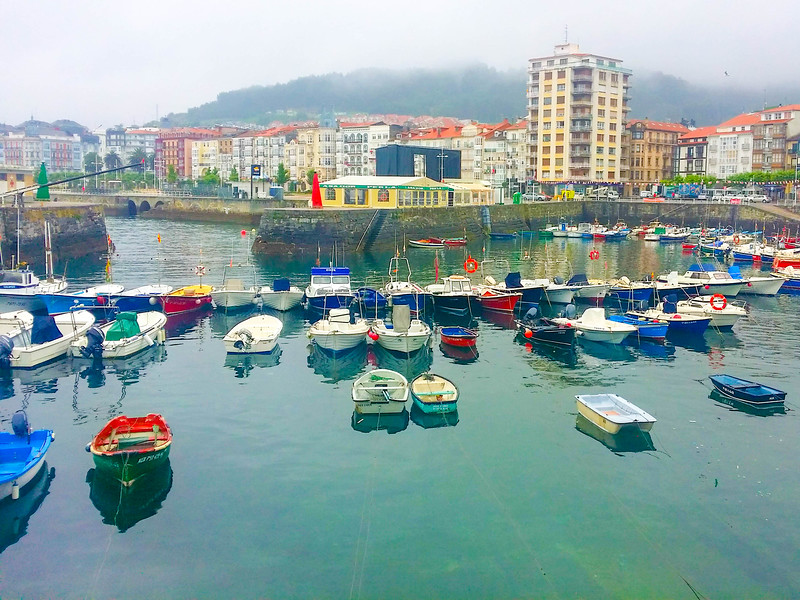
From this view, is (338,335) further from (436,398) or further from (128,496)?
(128,496)

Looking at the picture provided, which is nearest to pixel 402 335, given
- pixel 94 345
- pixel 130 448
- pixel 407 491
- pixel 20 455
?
pixel 94 345

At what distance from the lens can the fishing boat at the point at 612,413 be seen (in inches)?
990

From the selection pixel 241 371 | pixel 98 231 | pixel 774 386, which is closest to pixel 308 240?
Answer: pixel 98 231

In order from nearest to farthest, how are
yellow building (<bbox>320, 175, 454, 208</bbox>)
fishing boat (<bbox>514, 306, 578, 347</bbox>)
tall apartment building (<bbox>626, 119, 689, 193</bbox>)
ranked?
fishing boat (<bbox>514, 306, 578, 347</bbox>)
yellow building (<bbox>320, 175, 454, 208</bbox>)
tall apartment building (<bbox>626, 119, 689, 193</bbox>)

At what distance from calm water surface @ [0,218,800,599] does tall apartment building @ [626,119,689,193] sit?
117 meters

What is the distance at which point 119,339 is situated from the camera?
36.2m

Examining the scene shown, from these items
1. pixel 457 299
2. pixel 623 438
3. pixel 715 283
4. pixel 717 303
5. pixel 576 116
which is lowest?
pixel 623 438

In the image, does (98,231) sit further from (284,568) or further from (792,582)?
(792,582)

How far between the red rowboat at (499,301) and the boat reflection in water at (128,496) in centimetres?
2714

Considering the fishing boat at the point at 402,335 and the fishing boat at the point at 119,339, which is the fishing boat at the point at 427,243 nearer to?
the fishing boat at the point at 119,339

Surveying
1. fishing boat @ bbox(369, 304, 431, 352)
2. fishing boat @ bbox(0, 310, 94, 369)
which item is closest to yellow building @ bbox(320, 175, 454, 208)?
fishing boat @ bbox(0, 310, 94, 369)

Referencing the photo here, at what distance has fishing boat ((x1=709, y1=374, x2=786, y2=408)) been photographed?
28.6 meters

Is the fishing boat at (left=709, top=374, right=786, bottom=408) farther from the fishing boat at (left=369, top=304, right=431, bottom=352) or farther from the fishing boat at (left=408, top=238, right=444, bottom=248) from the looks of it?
the fishing boat at (left=408, top=238, right=444, bottom=248)

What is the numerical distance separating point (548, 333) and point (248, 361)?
568 inches
